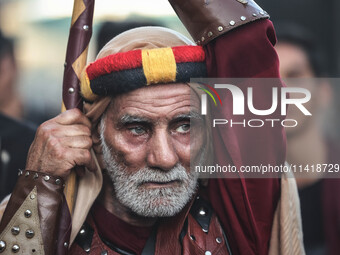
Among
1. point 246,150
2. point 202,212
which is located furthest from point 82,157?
point 246,150

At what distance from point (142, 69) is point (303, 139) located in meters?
2.58

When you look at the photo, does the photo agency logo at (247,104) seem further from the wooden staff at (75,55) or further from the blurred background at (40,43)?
the blurred background at (40,43)

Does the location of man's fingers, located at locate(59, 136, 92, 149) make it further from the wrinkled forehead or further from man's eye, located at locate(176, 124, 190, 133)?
man's eye, located at locate(176, 124, 190, 133)

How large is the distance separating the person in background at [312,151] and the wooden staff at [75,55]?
1.76 m

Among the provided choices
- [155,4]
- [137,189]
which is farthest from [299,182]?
[155,4]

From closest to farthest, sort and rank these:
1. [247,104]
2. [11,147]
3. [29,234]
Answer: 1. [29,234]
2. [247,104]
3. [11,147]

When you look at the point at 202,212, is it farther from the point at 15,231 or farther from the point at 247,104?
the point at 15,231

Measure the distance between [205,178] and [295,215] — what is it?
0.51 m

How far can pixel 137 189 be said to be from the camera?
2562 millimetres

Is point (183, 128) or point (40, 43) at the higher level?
point (183, 128)

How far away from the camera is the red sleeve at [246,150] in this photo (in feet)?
7.87

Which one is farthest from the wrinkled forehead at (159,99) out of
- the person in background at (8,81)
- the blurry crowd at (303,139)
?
the person in background at (8,81)

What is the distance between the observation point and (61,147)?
2430mm

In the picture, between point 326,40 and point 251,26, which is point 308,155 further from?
point 326,40
